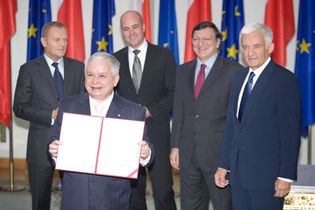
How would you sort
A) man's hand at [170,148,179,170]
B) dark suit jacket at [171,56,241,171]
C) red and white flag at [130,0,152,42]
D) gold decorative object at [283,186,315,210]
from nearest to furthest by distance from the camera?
dark suit jacket at [171,56,241,171], gold decorative object at [283,186,315,210], man's hand at [170,148,179,170], red and white flag at [130,0,152,42]

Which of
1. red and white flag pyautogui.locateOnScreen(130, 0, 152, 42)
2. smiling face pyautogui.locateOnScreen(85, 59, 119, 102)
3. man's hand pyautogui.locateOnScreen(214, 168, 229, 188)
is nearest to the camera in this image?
smiling face pyautogui.locateOnScreen(85, 59, 119, 102)

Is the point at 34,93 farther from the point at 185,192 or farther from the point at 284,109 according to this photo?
the point at 284,109

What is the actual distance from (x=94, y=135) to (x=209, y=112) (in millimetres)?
1206

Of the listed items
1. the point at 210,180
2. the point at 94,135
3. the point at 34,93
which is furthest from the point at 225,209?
the point at 34,93

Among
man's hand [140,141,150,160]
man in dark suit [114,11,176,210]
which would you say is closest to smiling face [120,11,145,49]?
man in dark suit [114,11,176,210]

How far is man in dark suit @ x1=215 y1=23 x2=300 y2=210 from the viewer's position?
99.2 inches

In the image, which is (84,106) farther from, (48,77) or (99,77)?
(48,77)

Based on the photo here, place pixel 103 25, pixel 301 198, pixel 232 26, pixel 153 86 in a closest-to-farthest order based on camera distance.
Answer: pixel 301 198 → pixel 153 86 → pixel 232 26 → pixel 103 25

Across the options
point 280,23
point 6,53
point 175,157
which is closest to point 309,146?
point 280,23

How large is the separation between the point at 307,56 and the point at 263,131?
3310 millimetres

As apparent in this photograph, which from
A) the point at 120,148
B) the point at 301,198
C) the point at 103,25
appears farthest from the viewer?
the point at 103,25

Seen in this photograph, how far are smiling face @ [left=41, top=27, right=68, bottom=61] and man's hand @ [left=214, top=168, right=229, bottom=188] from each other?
1657 millimetres

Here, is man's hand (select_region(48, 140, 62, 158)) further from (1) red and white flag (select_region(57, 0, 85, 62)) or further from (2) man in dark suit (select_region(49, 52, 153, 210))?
(1) red and white flag (select_region(57, 0, 85, 62))

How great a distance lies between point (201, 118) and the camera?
324cm
